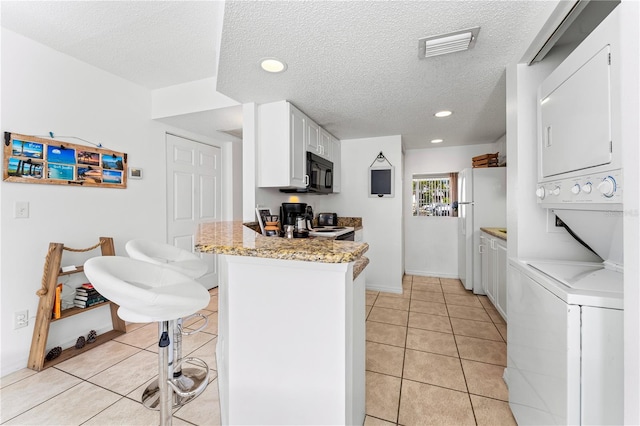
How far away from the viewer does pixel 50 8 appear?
1673 millimetres

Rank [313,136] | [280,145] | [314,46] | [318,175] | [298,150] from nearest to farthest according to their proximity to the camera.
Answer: [314,46]
[280,145]
[298,150]
[313,136]
[318,175]

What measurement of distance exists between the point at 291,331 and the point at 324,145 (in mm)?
2649

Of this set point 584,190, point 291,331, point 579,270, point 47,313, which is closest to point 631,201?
point 584,190

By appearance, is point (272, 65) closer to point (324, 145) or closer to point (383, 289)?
point (324, 145)

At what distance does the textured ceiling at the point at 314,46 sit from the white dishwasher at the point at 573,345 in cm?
121

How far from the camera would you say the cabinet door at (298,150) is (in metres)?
2.54

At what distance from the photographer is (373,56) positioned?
5.49ft

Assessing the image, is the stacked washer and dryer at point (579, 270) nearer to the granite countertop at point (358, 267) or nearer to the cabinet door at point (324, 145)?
the granite countertop at point (358, 267)

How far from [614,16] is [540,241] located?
3.57 feet

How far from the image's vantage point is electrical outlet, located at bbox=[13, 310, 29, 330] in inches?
76.1

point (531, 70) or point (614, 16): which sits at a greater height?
point (531, 70)

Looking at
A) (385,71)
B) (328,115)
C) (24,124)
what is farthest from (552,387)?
(24,124)

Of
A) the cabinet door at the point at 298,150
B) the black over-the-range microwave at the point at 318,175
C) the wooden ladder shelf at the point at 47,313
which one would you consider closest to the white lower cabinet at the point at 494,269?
the black over-the-range microwave at the point at 318,175

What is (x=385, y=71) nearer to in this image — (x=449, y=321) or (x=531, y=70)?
(x=531, y=70)
